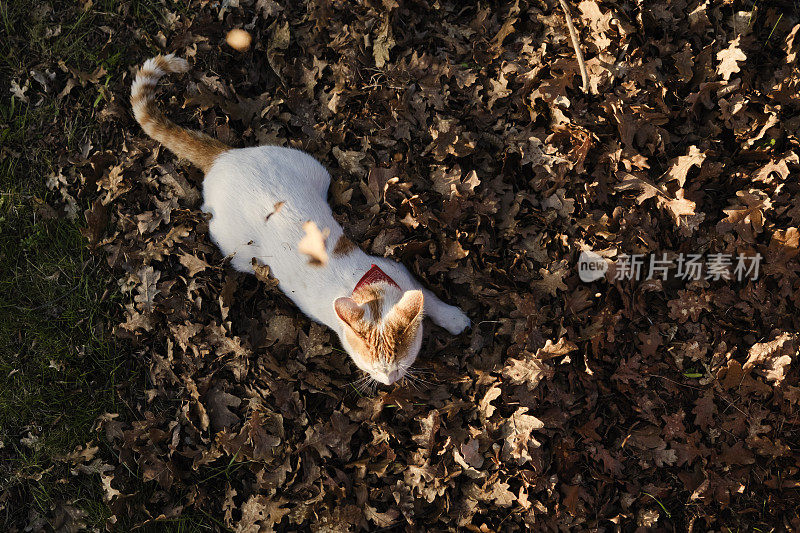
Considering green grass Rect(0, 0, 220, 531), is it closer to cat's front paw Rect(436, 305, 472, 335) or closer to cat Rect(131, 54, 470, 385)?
cat Rect(131, 54, 470, 385)

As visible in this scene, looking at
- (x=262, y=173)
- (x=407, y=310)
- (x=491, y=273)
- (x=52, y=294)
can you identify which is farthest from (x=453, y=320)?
(x=52, y=294)

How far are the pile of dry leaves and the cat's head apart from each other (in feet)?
1.57

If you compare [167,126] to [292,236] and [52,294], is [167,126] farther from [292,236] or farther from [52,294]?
[52,294]

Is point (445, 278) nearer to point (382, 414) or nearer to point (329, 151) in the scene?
point (382, 414)

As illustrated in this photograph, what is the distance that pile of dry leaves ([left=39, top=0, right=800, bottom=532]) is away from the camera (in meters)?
3.14

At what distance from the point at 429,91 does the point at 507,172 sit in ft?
3.03

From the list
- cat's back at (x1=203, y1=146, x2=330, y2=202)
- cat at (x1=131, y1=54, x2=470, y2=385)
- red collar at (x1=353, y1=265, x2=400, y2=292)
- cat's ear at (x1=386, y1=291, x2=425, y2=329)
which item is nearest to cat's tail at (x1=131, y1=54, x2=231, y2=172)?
cat at (x1=131, y1=54, x2=470, y2=385)

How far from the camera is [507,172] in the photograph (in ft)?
12.2

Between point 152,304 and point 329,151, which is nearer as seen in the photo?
point 152,304

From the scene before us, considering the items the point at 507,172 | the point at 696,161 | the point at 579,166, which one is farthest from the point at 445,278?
the point at 696,161

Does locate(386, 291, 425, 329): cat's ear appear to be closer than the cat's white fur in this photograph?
Yes

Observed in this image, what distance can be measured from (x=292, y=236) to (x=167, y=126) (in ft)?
4.64

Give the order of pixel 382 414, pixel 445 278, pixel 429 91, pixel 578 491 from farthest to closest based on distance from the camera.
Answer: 1. pixel 429 91
2. pixel 445 278
3. pixel 382 414
4. pixel 578 491

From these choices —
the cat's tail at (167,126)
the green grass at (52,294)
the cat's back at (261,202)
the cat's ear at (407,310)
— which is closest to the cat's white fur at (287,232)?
the cat's back at (261,202)
